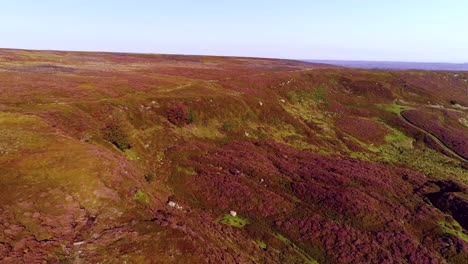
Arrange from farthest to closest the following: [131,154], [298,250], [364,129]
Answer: [364,129] < [131,154] < [298,250]

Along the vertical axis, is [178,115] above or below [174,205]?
above

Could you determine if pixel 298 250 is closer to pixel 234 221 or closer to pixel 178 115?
pixel 234 221

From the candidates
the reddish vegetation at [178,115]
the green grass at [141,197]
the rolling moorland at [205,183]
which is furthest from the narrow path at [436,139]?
the green grass at [141,197]

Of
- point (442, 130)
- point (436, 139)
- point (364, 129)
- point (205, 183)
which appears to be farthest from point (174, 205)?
point (442, 130)

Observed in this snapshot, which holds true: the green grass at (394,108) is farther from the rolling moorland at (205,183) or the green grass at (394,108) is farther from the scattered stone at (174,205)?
the scattered stone at (174,205)

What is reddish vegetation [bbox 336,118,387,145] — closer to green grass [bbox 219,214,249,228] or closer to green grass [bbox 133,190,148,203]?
green grass [bbox 219,214,249,228]

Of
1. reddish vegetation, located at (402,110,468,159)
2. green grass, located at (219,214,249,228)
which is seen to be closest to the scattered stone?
green grass, located at (219,214,249,228)
